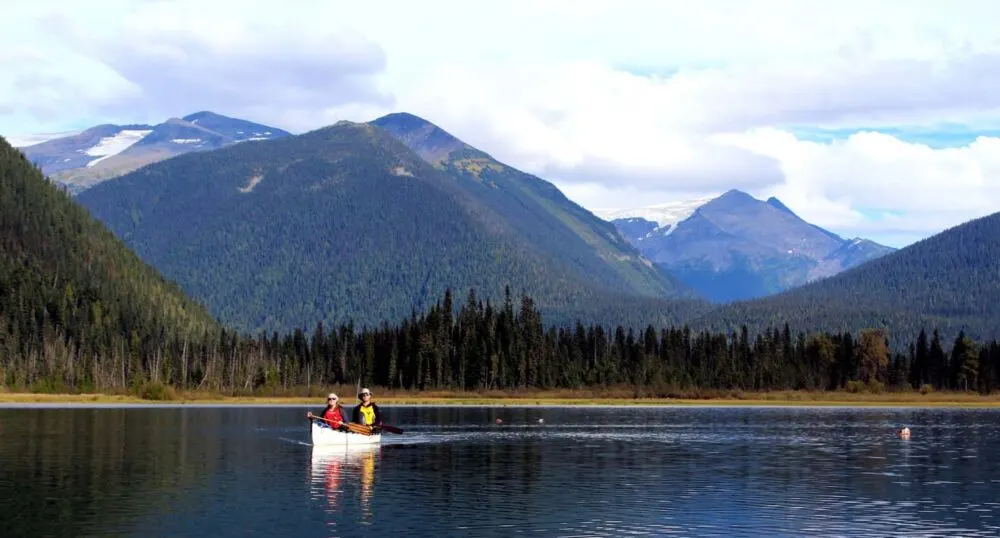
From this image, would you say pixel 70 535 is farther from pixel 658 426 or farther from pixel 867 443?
pixel 658 426

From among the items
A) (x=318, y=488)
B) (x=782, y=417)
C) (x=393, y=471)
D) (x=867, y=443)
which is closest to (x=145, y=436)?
(x=393, y=471)

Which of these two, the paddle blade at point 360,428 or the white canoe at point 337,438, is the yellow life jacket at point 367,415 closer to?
the paddle blade at point 360,428

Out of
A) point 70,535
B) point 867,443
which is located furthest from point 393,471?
point 867,443

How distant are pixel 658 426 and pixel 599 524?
290 ft

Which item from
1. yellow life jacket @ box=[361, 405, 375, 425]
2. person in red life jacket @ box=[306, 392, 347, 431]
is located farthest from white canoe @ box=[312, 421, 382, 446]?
yellow life jacket @ box=[361, 405, 375, 425]

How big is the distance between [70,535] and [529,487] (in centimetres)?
2801

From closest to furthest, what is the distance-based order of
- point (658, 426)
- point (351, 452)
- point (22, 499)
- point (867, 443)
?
point (22, 499)
point (351, 452)
point (867, 443)
point (658, 426)

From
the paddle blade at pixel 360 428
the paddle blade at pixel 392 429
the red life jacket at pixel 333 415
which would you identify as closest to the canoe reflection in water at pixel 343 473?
the paddle blade at pixel 360 428

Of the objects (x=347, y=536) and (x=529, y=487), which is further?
(x=529, y=487)

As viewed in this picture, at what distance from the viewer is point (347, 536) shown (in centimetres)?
5200

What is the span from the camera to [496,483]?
74000mm

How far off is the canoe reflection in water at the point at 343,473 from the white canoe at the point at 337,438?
466 mm

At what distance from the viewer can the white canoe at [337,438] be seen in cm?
9950

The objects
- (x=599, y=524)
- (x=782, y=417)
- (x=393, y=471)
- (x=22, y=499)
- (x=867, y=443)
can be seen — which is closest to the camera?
(x=599, y=524)
